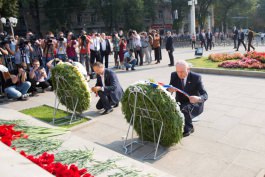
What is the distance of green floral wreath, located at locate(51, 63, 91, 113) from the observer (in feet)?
22.3

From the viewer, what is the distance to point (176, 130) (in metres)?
4.92

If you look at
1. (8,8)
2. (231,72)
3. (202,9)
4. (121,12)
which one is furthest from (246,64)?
(202,9)

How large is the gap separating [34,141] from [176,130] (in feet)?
7.80

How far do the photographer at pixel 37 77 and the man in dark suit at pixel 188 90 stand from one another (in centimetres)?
560

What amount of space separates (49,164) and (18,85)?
20.4ft

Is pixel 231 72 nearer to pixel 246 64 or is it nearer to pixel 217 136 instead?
pixel 246 64

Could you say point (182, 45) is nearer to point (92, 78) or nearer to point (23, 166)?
point (92, 78)

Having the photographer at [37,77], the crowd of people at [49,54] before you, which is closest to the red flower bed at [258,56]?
the crowd of people at [49,54]

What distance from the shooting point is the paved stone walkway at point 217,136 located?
4.57m

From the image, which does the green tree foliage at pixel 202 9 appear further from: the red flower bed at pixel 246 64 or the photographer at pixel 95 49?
the photographer at pixel 95 49

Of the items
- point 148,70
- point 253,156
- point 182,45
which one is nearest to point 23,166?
point 253,156

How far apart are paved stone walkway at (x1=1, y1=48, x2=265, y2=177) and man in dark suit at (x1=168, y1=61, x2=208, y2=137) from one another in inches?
14.3

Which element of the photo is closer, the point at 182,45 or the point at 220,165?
the point at 220,165

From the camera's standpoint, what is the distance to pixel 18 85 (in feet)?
31.8
